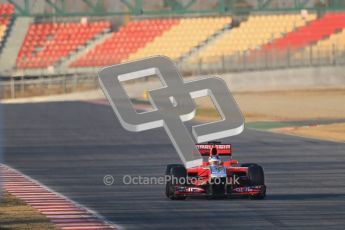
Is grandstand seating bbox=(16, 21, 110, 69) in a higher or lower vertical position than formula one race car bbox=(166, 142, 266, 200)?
lower

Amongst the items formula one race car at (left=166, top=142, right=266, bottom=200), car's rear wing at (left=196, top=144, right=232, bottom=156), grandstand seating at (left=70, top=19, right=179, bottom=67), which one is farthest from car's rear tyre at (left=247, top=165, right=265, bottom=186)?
grandstand seating at (left=70, top=19, right=179, bottom=67)

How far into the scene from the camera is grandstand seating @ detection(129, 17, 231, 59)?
278 feet

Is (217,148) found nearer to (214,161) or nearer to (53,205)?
(214,161)

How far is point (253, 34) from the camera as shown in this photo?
83.9 metres

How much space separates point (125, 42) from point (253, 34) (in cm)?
957

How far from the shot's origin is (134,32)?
91312 mm

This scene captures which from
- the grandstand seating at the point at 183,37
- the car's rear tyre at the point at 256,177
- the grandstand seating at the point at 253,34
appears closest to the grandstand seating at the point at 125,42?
the grandstand seating at the point at 183,37

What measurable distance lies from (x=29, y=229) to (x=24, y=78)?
66.9 metres

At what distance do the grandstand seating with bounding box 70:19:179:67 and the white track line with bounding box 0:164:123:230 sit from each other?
57.6m

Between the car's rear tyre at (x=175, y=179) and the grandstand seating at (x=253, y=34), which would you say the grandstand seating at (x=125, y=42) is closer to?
the grandstand seating at (x=253, y=34)

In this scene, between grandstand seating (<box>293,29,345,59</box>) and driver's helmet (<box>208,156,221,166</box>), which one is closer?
driver's helmet (<box>208,156,221,166</box>)

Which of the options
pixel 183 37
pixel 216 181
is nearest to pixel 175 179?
pixel 216 181

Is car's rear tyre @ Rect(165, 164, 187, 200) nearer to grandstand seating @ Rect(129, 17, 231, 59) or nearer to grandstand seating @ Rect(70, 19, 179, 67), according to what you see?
grandstand seating @ Rect(70, 19, 179, 67)

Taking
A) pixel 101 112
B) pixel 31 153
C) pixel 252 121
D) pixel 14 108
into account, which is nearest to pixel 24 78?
pixel 14 108
